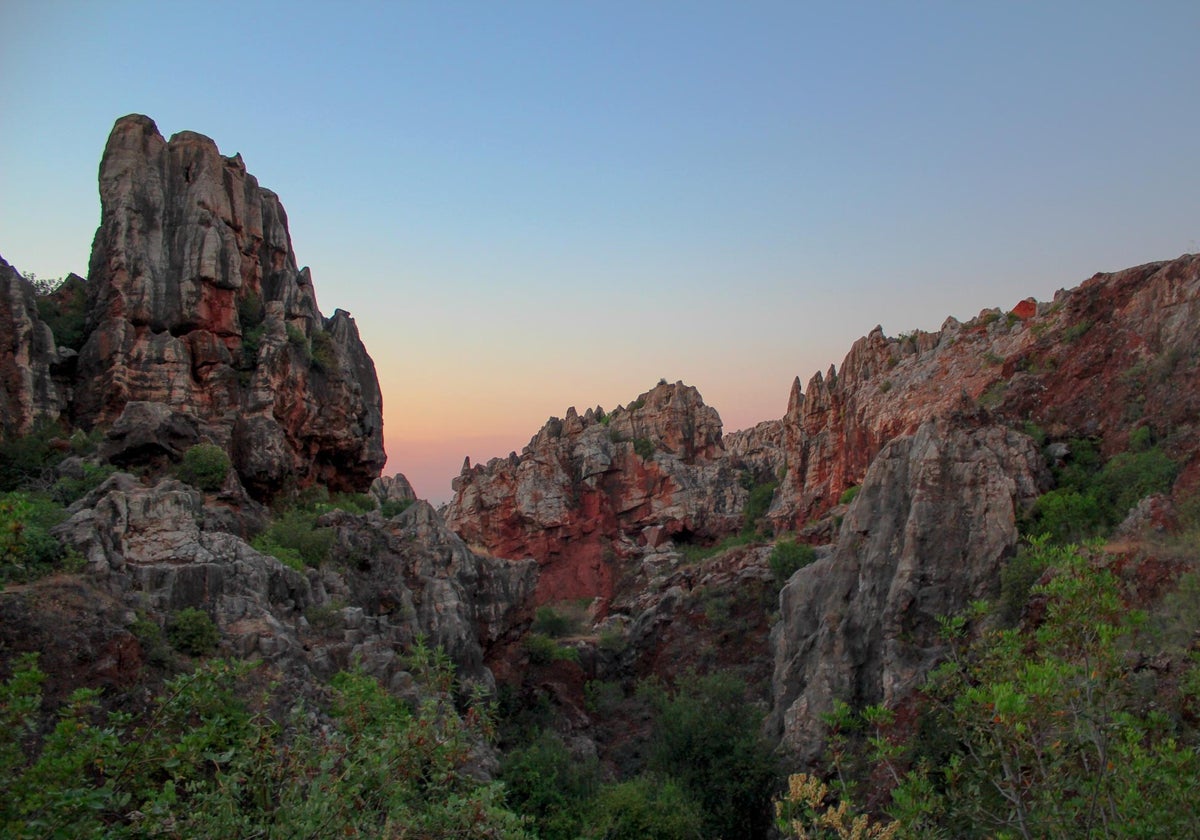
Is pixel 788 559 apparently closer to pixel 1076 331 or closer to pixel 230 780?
pixel 1076 331

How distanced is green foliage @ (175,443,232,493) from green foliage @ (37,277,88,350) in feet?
25.2

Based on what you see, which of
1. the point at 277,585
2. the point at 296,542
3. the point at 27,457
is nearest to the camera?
the point at 277,585

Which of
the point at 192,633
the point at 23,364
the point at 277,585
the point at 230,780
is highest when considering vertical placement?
the point at 23,364

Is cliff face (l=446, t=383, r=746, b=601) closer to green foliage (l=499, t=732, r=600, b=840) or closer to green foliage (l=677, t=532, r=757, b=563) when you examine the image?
green foliage (l=677, t=532, r=757, b=563)

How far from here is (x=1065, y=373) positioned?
94.3 ft

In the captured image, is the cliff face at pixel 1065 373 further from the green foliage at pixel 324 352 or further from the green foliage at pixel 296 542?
the green foliage at pixel 324 352

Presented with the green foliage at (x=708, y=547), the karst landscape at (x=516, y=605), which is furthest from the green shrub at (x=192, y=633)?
the green foliage at (x=708, y=547)

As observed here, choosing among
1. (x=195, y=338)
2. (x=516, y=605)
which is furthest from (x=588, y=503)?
(x=195, y=338)

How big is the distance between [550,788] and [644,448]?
39232 mm

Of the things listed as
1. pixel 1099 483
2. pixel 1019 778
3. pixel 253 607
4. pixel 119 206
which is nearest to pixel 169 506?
pixel 253 607

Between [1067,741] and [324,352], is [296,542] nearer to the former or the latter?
[324,352]

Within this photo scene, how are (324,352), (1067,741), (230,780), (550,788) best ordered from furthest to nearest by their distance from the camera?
(324,352) → (550,788) → (1067,741) → (230,780)

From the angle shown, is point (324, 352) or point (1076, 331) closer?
point (1076, 331)

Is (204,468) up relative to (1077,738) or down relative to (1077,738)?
up
